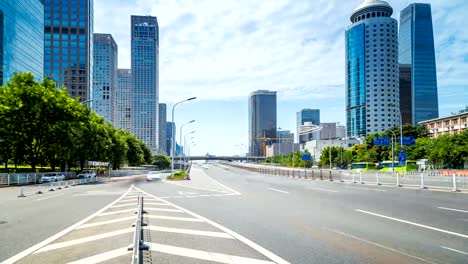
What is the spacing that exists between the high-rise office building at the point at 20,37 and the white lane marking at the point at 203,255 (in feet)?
278

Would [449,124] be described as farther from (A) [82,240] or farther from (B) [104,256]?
(B) [104,256]

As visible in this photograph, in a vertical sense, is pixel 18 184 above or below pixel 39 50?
below

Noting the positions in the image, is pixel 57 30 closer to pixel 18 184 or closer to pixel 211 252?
pixel 18 184

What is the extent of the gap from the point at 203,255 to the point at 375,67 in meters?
191

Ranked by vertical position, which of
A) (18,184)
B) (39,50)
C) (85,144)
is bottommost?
(18,184)

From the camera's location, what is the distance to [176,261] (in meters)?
6.68

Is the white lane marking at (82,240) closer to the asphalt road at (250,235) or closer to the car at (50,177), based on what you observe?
the asphalt road at (250,235)

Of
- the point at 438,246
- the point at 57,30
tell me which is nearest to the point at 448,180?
the point at 438,246

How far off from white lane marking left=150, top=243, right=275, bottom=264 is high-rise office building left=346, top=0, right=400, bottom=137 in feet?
607

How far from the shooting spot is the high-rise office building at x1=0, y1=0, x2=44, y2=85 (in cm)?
8406

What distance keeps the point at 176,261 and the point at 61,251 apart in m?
2.69

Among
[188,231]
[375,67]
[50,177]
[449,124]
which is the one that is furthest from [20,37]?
[375,67]

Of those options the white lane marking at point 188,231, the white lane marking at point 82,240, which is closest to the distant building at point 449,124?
the white lane marking at point 188,231

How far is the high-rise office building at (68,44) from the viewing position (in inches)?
5709
